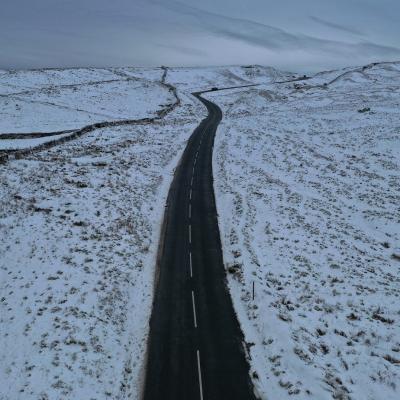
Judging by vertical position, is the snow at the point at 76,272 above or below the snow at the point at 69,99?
below

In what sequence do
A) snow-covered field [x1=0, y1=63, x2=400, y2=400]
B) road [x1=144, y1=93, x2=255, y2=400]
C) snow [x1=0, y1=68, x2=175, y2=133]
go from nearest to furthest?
road [x1=144, y1=93, x2=255, y2=400]
snow-covered field [x1=0, y1=63, x2=400, y2=400]
snow [x1=0, y1=68, x2=175, y2=133]

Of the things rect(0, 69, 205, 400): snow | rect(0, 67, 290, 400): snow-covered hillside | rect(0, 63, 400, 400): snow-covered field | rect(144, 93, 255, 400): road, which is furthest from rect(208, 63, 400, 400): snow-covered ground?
rect(0, 67, 290, 400): snow-covered hillside

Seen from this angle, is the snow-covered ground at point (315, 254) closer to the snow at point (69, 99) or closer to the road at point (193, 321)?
the road at point (193, 321)

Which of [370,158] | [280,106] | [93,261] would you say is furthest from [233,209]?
[280,106]

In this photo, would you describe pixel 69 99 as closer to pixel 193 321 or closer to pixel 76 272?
pixel 76 272

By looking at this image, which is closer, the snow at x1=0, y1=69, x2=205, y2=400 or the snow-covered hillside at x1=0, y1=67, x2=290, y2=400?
the snow at x1=0, y1=69, x2=205, y2=400

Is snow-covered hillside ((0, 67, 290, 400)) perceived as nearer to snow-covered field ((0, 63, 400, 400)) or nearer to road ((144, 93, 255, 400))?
snow-covered field ((0, 63, 400, 400))

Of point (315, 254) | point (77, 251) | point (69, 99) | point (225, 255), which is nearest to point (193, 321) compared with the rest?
point (225, 255)

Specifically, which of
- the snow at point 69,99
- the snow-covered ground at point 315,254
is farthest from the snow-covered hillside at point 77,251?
the snow-covered ground at point 315,254
